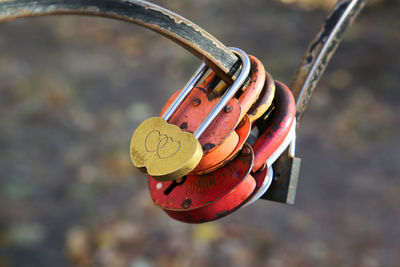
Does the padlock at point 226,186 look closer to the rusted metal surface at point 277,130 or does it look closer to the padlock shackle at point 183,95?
the rusted metal surface at point 277,130

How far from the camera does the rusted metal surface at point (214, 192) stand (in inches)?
25.2

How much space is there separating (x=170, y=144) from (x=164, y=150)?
0.5 inches

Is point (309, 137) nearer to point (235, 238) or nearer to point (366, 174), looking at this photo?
point (366, 174)

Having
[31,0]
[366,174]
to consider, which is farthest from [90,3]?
[366,174]

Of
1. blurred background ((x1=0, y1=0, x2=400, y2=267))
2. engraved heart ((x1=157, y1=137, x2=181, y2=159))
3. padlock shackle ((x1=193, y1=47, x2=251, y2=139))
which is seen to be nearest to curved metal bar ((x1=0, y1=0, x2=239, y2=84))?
padlock shackle ((x1=193, y1=47, x2=251, y2=139))

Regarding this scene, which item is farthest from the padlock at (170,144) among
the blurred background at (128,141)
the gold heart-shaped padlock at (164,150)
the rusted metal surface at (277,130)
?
the blurred background at (128,141)

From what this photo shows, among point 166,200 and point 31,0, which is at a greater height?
point 31,0

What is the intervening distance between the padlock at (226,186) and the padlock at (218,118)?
0.03 metres

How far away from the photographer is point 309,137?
3.07 meters

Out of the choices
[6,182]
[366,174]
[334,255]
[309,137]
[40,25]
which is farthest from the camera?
[40,25]

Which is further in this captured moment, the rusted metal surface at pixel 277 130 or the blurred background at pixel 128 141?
the blurred background at pixel 128 141

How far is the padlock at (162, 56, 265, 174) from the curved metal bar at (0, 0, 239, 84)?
41mm

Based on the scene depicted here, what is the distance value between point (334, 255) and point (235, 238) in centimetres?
55

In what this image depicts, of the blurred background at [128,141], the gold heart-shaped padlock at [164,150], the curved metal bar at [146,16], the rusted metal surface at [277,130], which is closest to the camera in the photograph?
the curved metal bar at [146,16]
